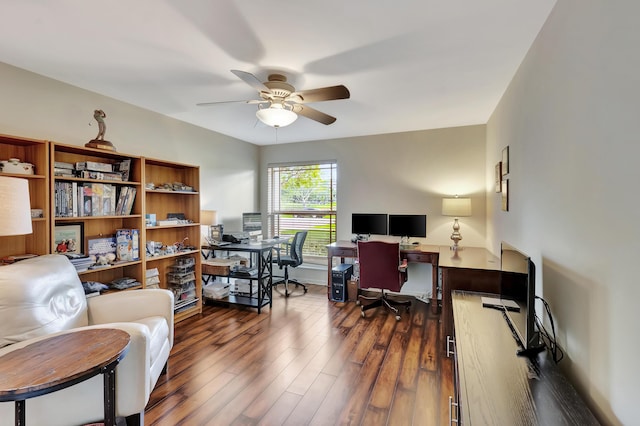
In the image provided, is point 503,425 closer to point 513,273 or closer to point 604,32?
point 513,273

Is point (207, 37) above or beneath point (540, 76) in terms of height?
above

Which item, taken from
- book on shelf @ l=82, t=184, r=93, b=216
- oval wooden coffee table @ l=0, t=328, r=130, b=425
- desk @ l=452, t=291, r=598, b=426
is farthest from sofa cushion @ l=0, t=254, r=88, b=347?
desk @ l=452, t=291, r=598, b=426

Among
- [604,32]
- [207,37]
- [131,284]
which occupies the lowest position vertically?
[131,284]

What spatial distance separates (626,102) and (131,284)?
3621mm

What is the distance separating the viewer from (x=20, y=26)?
1.79 m

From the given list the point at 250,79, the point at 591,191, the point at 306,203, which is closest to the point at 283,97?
the point at 250,79

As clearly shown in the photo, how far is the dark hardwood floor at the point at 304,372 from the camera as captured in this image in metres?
1.87

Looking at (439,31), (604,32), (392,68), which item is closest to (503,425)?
(604,32)

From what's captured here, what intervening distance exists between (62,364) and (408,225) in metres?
3.77

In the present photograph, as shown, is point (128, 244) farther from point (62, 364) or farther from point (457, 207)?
point (457, 207)

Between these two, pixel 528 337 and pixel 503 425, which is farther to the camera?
pixel 528 337

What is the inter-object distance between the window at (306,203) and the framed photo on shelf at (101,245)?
2.72 meters

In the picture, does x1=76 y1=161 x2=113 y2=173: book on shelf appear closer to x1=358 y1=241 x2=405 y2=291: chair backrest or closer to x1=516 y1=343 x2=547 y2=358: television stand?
x1=358 y1=241 x2=405 y2=291: chair backrest

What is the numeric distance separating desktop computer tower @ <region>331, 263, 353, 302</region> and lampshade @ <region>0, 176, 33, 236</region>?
10.4 ft
